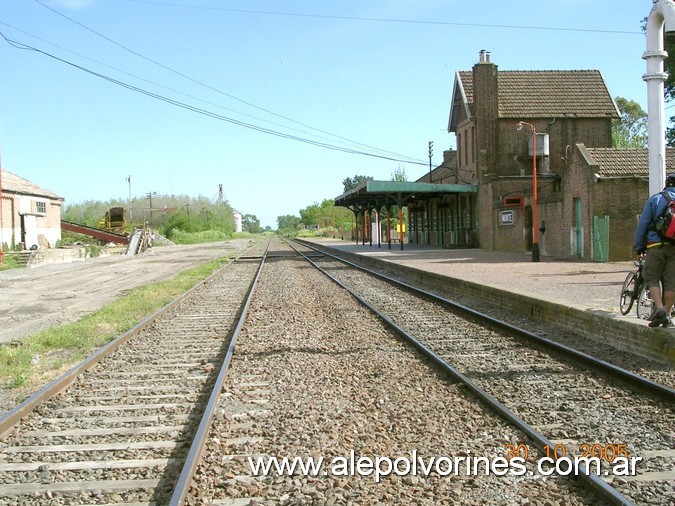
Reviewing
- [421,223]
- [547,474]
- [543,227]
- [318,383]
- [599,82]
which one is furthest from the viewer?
[421,223]

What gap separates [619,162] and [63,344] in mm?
19989

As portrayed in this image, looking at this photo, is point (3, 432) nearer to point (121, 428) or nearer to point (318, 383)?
point (121, 428)

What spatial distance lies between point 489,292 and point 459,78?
94.3ft

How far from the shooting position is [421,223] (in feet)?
169

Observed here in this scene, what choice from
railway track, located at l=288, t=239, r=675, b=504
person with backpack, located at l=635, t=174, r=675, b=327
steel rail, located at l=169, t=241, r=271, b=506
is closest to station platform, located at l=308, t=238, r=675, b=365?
person with backpack, located at l=635, t=174, r=675, b=327

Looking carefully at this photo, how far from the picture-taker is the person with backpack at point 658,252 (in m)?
7.61

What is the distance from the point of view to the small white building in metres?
41.9

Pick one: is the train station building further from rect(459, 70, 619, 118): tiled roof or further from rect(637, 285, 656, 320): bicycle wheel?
rect(637, 285, 656, 320): bicycle wheel

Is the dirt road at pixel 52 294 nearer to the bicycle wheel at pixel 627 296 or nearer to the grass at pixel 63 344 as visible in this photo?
the grass at pixel 63 344

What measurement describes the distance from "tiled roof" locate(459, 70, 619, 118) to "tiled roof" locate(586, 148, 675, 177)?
13.4 m

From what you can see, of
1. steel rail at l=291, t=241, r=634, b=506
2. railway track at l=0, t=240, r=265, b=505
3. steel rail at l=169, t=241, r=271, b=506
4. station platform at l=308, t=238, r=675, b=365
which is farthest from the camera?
station platform at l=308, t=238, r=675, b=365

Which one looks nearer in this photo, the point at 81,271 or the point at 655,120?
the point at 655,120

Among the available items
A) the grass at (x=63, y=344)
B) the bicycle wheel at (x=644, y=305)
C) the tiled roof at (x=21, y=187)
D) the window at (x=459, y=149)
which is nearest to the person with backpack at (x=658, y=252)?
the bicycle wheel at (x=644, y=305)

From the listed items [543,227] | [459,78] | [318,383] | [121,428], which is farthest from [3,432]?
[459,78]
